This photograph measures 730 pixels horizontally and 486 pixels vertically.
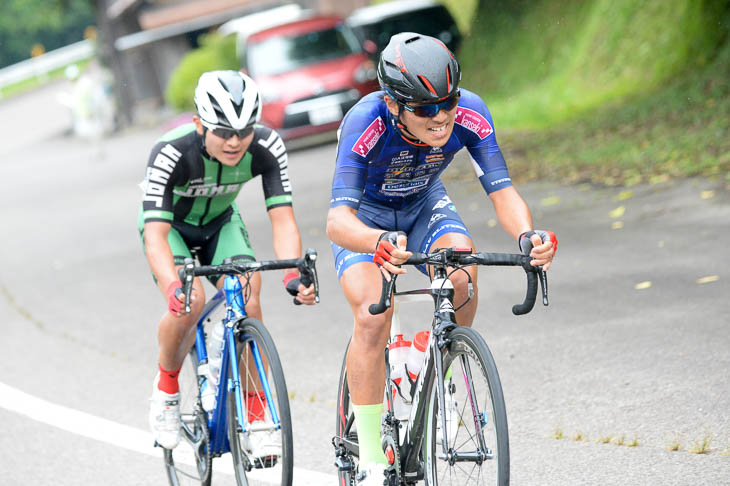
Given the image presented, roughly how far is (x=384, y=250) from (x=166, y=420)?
2.09 metres

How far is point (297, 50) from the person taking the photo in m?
19.3

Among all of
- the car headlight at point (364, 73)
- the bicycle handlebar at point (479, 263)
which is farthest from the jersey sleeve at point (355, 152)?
the car headlight at point (364, 73)

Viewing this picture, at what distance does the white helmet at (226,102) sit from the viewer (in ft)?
15.3

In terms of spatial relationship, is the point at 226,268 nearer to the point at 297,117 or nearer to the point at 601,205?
the point at 601,205

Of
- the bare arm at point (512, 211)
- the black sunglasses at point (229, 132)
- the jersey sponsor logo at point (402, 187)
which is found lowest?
the bare arm at point (512, 211)

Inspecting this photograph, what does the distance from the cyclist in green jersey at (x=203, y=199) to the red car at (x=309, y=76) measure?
42.0 feet

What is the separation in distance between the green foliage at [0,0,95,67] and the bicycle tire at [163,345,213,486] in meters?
78.9

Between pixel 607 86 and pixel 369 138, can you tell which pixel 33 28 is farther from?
pixel 369 138

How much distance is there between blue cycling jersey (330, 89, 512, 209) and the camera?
408 cm

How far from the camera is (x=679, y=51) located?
51.1ft

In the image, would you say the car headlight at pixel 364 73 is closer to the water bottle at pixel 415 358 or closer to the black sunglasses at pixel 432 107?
the water bottle at pixel 415 358

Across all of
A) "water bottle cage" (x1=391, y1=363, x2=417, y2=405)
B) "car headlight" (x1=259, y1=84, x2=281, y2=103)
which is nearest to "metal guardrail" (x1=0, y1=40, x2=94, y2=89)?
"car headlight" (x1=259, y1=84, x2=281, y2=103)

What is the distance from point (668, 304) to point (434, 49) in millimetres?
4029

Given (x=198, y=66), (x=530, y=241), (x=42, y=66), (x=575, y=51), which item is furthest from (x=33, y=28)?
(x=530, y=241)
